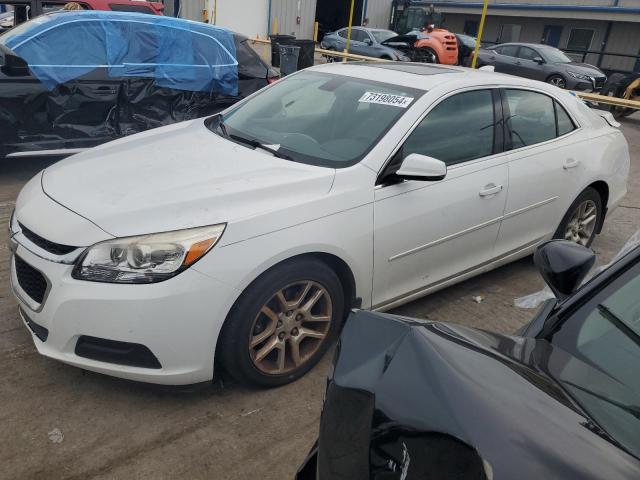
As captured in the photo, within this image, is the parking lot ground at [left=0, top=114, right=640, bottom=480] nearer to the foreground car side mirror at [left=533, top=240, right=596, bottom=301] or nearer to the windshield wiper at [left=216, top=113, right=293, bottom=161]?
the windshield wiper at [left=216, top=113, right=293, bottom=161]

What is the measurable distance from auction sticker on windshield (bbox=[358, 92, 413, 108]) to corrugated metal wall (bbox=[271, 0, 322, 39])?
24807mm

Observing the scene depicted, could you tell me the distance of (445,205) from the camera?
11.0 ft

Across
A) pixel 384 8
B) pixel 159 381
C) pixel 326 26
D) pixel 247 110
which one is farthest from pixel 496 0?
pixel 159 381

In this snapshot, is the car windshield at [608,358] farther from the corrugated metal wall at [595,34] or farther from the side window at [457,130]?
the corrugated metal wall at [595,34]

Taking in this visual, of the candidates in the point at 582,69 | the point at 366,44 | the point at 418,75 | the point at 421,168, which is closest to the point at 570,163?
the point at 418,75

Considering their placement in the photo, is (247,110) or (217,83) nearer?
(247,110)

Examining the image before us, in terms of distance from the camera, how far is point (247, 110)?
388 cm

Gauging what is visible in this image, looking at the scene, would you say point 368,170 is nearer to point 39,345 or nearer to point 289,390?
point 289,390

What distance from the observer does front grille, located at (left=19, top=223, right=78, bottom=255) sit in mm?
2508

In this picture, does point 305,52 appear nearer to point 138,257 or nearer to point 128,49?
point 128,49

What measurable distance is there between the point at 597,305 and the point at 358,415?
102 cm

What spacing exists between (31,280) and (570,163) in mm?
3655

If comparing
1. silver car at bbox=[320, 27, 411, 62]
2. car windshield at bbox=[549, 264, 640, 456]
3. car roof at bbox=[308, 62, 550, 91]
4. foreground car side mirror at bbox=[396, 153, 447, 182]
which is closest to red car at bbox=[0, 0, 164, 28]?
car roof at bbox=[308, 62, 550, 91]

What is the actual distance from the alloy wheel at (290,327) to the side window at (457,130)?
0.99 metres
